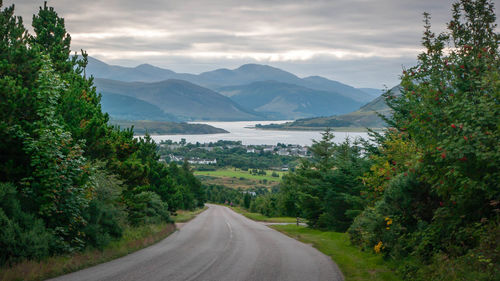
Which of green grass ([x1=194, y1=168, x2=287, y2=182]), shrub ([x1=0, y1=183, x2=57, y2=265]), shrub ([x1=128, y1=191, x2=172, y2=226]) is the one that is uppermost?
shrub ([x1=0, y1=183, x2=57, y2=265])

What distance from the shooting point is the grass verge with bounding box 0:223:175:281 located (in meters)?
12.3

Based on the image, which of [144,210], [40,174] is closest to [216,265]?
[40,174]

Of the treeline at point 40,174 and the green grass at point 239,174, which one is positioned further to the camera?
the green grass at point 239,174

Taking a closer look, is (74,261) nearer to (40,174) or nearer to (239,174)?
(40,174)

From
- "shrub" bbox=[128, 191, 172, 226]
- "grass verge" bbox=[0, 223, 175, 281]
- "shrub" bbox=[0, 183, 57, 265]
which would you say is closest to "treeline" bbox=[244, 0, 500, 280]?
"grass verge" bbox=[0, 223, 175, 281]

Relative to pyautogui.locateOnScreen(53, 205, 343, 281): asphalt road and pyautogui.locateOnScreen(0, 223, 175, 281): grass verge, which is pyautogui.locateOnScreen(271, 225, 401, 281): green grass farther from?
pyautogui.locateOnScreen(0, 223, 175, 281): grass verge

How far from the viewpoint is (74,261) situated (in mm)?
14883

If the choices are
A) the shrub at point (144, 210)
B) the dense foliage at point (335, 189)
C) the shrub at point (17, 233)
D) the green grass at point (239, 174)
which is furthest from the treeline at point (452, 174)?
the green grass at point (239, 174)

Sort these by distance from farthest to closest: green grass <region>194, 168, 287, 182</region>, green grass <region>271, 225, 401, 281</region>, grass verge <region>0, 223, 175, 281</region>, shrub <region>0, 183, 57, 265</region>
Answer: green grass <region>194, 168, 287, 182</region> < green grass <region>271, 225, 401, 281</region> < shrub <region>0, 183, 57, 265</region> < grass verge <region>0, 223, 175, 281</region>

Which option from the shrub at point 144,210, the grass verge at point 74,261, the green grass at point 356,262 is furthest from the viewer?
the shrub at point 144,210

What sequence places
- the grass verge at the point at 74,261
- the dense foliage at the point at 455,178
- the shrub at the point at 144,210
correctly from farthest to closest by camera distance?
the shrub at the point at 144,210 → the grass verge at the point at 74,261 → the dense foliage at the point at 455,178

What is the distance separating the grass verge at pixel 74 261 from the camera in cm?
1230

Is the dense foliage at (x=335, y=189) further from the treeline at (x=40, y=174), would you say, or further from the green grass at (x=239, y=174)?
the green grass at (x=239, y=174)

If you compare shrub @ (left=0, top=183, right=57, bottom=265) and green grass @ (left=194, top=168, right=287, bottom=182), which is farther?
green grass @ (left=194, top=168, right=287, bottom=182)
